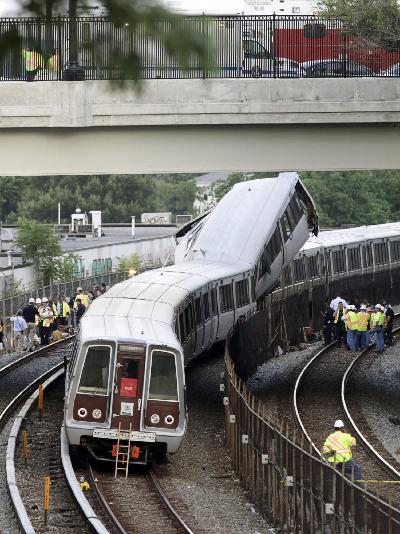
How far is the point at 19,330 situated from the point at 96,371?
14.4 meters

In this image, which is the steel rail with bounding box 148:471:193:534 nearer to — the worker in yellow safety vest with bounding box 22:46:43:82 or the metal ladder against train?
the metal ladder against train

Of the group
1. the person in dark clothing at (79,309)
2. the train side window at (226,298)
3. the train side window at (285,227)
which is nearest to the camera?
the train side window at (226,298)

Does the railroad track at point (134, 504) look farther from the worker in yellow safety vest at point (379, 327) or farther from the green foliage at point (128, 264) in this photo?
the green foliage at point (128, 264)

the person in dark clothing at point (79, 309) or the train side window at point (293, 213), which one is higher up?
the train side window at point (293, 213)

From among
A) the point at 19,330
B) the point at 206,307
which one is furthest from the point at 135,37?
the point at 19,330

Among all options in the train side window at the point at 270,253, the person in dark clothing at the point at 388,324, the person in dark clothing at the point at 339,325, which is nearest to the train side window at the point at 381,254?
the person in dark clothing at the point at 388,324

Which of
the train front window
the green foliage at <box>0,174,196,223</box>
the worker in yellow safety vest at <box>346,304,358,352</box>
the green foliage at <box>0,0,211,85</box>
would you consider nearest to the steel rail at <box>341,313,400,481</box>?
the worker in yellow safety vest at <box>346,304,358,352</box>

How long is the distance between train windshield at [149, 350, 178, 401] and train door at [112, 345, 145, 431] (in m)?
0.17

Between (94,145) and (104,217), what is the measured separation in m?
88.3

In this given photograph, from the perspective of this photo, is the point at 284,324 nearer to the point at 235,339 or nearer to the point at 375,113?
the point at 235,339

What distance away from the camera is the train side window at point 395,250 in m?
47.3

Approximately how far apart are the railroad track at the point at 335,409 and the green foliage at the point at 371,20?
7486 millimetres

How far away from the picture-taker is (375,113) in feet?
73.8

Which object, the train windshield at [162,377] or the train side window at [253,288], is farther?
the train side window at [253,288]
